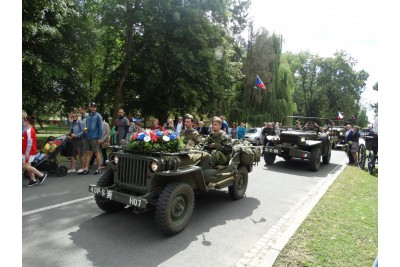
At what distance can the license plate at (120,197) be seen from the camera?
4.19 metres

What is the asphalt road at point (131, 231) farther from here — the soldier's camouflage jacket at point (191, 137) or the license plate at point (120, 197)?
the soldier's camouflage jacket at point (191, 137)

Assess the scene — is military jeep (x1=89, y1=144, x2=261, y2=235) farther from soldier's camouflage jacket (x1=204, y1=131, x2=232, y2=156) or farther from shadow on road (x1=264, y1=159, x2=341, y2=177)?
shadow on road (x1=264, y1=159, x2=341, y2=177)

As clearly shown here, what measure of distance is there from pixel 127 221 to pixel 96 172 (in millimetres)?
4211

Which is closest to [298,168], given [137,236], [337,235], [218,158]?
[218,158]

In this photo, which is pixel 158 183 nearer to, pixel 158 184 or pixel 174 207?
pixel 158 184

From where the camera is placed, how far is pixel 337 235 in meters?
4.68

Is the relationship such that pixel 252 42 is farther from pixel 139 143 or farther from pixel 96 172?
pixel 139 143

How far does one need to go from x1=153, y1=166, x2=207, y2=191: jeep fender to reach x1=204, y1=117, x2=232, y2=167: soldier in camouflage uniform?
0.97 m

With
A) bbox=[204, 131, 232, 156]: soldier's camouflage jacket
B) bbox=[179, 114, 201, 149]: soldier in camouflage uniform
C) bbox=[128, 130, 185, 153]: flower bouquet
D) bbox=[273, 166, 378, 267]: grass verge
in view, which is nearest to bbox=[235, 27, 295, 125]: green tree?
bbox=[273, 166, 378, 267]: grass verge

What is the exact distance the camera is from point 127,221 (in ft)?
16.1

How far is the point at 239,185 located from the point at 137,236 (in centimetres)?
306

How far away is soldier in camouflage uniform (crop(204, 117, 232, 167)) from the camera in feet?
20.2

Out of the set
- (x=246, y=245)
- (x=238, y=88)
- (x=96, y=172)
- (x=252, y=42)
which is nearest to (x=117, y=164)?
(x=246, y=245)

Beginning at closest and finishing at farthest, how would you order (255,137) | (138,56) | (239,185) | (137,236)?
1. (137,236)
2. (239,185)
3. (138,56)
4. (255,137)
